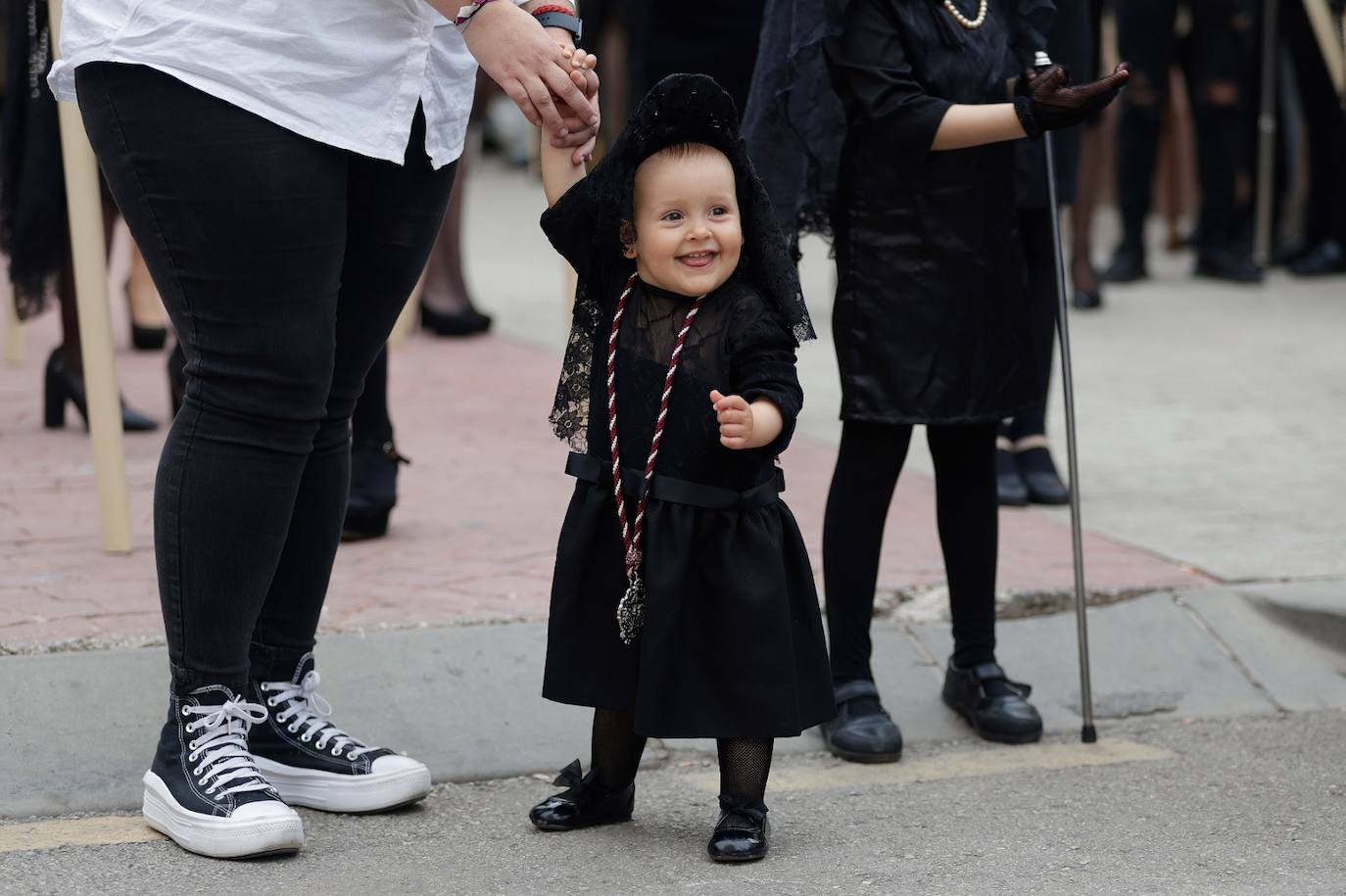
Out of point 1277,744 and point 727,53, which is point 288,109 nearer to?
point 1277,744

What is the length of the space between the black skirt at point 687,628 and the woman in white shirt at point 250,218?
438mm

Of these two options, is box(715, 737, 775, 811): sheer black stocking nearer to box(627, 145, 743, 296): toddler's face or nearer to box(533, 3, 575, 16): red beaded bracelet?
box(627, 145, 743, 296): toddler's face

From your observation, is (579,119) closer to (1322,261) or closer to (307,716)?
(307,716)

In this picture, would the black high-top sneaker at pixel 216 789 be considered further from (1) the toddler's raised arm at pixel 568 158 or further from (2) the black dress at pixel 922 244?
(2) the black dress at pixel 922 244

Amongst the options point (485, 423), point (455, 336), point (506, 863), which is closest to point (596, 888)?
point (506, 863)

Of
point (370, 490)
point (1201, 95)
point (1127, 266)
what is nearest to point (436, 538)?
point (370, 490)

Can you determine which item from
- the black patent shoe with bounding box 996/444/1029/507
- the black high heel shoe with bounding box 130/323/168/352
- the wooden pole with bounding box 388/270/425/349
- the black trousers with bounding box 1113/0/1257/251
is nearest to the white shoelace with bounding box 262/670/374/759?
the black patent shoe with bounding box 996/444/1029/507

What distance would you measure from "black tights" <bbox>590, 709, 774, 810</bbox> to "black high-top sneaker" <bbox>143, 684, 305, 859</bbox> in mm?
468

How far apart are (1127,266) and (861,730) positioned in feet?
19.0

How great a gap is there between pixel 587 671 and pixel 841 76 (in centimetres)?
116

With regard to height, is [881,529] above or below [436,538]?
above

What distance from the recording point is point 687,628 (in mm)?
2744

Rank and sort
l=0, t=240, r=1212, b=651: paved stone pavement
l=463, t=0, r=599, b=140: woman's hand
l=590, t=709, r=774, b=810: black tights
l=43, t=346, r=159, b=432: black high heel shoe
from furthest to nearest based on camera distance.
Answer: l=43, t=346, r=159, b=432: black high heel shoe → l=0, t=240, r=1212, b=651: paved stone pavement → l=590, t=709, r=774, b=810: black tights → l=463, t=0, r=599, b=140: woman's hand

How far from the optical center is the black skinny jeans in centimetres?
258
